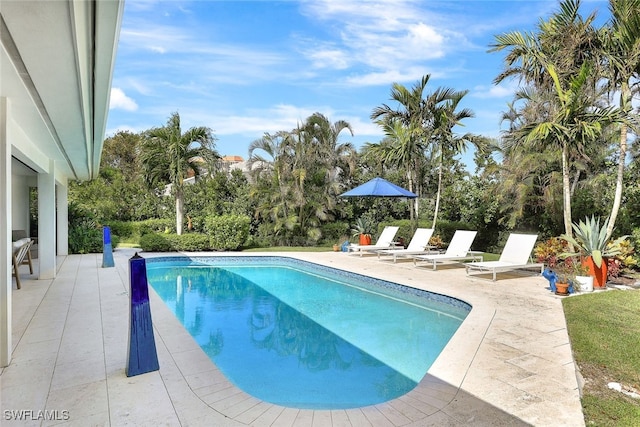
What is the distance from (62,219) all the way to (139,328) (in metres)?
11.9

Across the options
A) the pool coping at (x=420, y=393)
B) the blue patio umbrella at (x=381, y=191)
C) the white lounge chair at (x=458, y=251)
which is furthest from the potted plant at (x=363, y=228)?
the pool coping at (x=420, y=393)

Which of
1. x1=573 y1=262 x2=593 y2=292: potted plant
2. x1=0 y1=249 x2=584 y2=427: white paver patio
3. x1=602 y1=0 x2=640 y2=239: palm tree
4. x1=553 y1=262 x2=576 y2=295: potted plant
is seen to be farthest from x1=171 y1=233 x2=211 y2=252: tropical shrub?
x1=602 y1=0 x2=640 y2=239: palm tree

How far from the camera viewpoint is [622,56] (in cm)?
870

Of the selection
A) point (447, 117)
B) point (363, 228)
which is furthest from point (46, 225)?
point (447, 117)

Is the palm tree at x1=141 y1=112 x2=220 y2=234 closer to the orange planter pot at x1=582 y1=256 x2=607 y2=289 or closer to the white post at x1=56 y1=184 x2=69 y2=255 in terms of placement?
the white post at x1=56 y1=184 x2=69 y2=255

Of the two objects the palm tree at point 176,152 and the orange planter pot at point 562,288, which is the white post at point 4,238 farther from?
the palm tree at point 176,152

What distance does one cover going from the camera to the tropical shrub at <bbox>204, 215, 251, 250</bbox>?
15.5m

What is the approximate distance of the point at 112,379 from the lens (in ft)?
12.4

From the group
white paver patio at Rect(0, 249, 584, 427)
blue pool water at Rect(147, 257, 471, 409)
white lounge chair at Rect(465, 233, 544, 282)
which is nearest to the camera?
white paver patio at Rect(0, 249, 584, 427)

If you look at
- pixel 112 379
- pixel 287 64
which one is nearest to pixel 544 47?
pixel 287 64

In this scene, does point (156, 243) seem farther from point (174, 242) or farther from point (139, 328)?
point (139, 328)

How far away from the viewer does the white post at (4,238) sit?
3965 millimetres

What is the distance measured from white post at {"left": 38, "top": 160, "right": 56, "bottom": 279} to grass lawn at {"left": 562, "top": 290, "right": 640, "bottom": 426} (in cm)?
Answer: 1018

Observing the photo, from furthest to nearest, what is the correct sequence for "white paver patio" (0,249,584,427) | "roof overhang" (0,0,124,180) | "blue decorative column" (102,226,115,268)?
1. "blue decorative column" (102,226,115,268)
2. "white paver patio" (0,249,584,427)
3. "roof overhang" (0,0,124,180)
